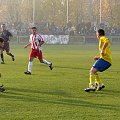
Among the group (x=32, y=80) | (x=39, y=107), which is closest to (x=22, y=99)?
(x=39, y=107)

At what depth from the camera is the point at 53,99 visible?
35.9 feet

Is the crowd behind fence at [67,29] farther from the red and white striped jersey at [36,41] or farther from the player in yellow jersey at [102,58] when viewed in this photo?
the player in yellow jersey at [102,58]

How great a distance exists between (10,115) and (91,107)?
1988 millimetres

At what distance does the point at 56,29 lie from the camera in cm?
7631

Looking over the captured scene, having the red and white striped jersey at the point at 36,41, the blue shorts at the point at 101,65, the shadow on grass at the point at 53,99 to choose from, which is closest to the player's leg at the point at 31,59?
the red and white striped jersey at the point at 36,41

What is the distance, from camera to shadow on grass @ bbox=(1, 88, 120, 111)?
1013 cm

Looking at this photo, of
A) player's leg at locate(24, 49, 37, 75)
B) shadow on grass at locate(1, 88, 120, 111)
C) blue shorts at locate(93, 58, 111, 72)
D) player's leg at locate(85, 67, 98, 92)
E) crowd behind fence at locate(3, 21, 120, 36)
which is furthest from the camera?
crowd behind fence at locate(3, 21, 120, 36)

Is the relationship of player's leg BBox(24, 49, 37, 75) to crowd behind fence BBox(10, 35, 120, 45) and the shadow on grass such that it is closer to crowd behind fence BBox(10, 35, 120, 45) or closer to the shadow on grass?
the shadow on grass

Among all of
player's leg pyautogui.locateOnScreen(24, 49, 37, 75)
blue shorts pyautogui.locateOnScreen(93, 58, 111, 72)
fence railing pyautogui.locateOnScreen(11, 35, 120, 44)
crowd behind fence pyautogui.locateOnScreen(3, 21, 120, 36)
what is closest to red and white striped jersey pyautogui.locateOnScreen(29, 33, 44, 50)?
player's leg pyautogui.locateOnScreen(24, 49, 37, 75)

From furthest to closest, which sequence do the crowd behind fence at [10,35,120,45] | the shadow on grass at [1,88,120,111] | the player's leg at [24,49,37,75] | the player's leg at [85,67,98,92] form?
the crowd behind fence at [10,35,120,45]
the player's leg at [24,49,37,75]
the player's leg at [85,67,98,92]
the shadow on grass at [1,88,120,111]

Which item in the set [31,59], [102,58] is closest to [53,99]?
[102,58]

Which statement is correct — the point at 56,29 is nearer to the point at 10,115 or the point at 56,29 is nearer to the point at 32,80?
the point at 32,80

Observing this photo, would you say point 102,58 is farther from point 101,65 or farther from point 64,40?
point 64,40

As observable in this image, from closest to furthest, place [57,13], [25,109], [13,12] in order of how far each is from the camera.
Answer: [25,109] → [57,13] → [13,12]
